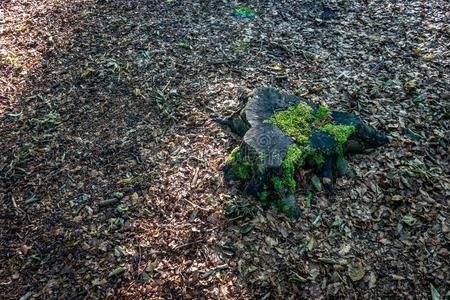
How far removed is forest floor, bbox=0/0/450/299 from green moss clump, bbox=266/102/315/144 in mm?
703

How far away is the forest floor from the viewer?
3.60 m

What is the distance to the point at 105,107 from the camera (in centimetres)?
539

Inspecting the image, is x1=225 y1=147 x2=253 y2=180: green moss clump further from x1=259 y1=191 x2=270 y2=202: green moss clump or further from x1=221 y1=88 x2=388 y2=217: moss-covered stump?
x1=259 y1=191 x2=270 y2=202: green moss clump

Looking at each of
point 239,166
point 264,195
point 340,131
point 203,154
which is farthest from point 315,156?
point 203,154

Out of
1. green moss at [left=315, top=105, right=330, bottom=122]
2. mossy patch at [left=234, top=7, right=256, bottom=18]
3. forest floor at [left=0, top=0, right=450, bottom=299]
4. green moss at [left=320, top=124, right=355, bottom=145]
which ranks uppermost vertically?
mossy patch at [left=234, top=7, right=256, bottom=18]

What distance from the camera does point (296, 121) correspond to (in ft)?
13.9

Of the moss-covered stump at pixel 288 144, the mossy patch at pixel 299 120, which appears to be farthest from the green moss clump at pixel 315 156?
the mossy patch at pixel 299 120

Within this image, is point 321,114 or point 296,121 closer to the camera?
point 296,121

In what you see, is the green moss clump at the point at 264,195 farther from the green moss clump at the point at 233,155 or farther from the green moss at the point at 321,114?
the green moss at the point at 321,114

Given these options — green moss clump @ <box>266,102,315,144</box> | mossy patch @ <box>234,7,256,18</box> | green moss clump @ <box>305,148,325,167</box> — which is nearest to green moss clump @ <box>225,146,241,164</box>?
green moss clump @ <box>266,102,315,144</box>

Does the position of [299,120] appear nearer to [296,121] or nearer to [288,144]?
[296,121]

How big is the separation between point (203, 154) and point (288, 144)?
3.92ft

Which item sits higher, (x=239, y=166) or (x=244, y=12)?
(x=244, y=12)

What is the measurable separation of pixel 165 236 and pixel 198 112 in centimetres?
200
